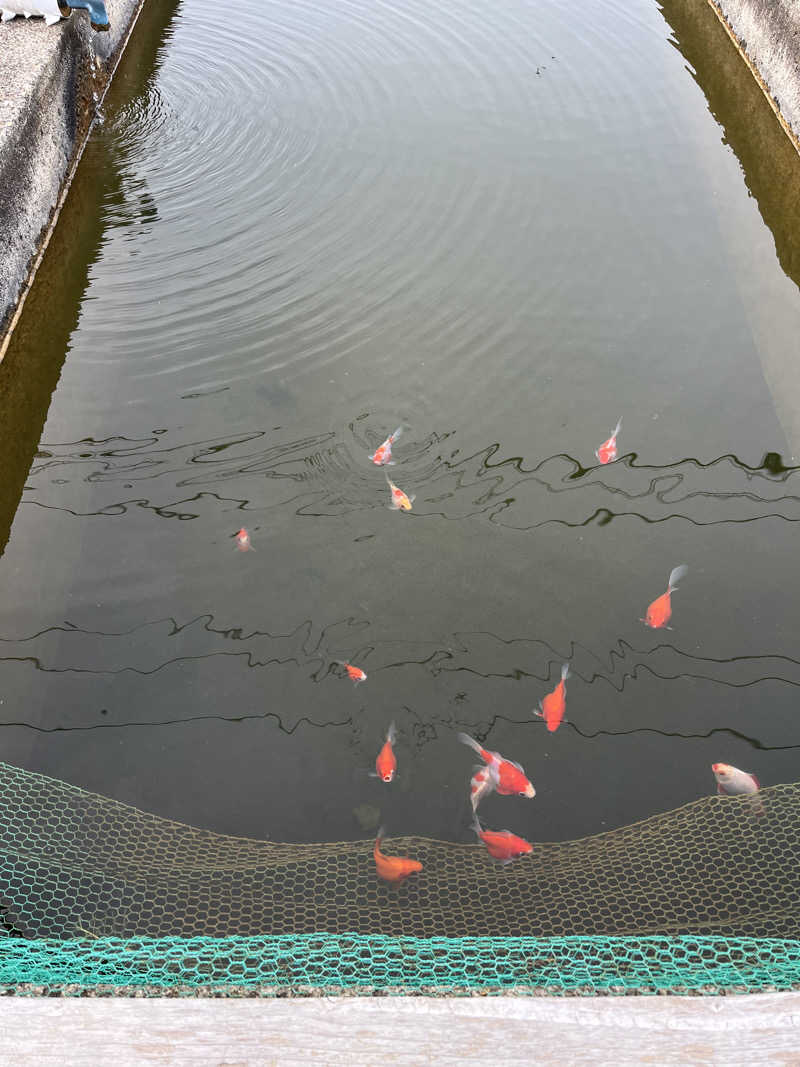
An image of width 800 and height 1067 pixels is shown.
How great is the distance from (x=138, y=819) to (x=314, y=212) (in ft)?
21.1

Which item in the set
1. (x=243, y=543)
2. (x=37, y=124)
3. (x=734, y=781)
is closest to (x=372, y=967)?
(x=734, y=781)

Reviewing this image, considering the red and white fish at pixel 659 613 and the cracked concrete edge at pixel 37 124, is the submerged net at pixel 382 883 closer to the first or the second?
the red and white fish at pixel 659 613

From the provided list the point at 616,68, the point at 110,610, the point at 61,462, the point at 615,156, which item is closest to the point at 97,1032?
the point at 110,610

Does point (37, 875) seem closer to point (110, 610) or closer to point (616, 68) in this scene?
point (110, 610)

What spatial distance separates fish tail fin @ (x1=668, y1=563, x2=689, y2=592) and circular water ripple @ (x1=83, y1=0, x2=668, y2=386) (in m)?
2.50

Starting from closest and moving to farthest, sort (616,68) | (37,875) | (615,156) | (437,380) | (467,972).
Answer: (467,972)
(37,875)
(437,380)
(615,156)
(616,68)

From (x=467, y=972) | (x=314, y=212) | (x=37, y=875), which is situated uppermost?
(x=314, y=212)

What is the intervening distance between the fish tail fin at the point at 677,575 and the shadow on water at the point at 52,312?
4699 mm

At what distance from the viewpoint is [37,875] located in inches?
159

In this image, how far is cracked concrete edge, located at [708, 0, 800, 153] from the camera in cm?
980

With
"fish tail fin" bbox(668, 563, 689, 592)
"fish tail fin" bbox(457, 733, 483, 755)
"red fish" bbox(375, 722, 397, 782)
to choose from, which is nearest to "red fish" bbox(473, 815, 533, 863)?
"fish tail fin" bbox(457, 733, 483, 755)

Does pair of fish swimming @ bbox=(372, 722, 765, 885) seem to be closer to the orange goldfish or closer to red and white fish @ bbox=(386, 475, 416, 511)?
the orange goldfish

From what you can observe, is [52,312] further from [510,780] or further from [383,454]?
[510,780]

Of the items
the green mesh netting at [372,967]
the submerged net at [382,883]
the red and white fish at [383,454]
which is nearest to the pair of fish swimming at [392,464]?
the red and white fish at [383,454]
